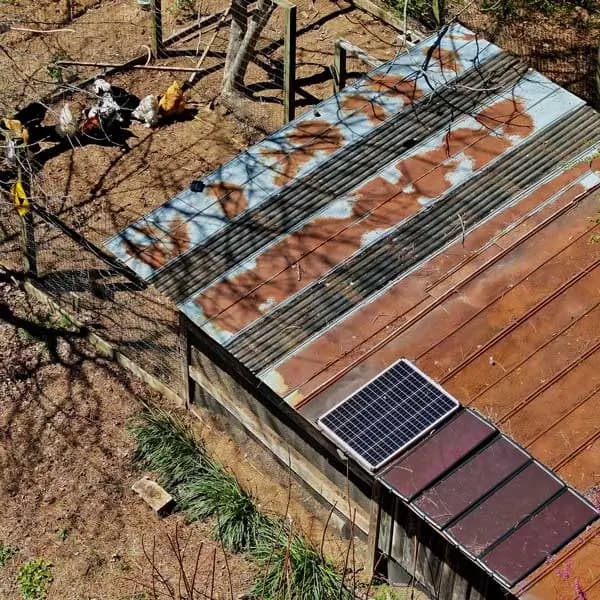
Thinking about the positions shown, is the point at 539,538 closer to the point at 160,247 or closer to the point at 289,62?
the point at 160,247

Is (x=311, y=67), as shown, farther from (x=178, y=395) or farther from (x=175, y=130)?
(x=178, y=395)

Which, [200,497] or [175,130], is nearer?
[200,497]

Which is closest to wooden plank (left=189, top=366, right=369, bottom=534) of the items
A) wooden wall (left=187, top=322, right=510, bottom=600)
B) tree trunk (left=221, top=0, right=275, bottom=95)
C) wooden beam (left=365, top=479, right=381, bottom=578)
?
wooden wall (left=187, top=322, right=510, bottom=600)

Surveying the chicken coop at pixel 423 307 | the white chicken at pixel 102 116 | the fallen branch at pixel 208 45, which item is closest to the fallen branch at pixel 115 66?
the fallen branch at pixel 208 45

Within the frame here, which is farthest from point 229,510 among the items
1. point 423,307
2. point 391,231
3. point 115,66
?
point 115,66

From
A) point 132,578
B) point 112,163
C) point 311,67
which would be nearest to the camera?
point 132,578

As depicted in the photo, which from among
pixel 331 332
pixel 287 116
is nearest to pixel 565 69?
pixel 287 116

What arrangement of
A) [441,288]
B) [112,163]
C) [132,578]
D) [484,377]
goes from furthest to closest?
1. [112,163]
2. [132,578]
3. [441,288]
4. [484,377]

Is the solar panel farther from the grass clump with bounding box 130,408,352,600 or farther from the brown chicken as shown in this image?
the brown chicken
